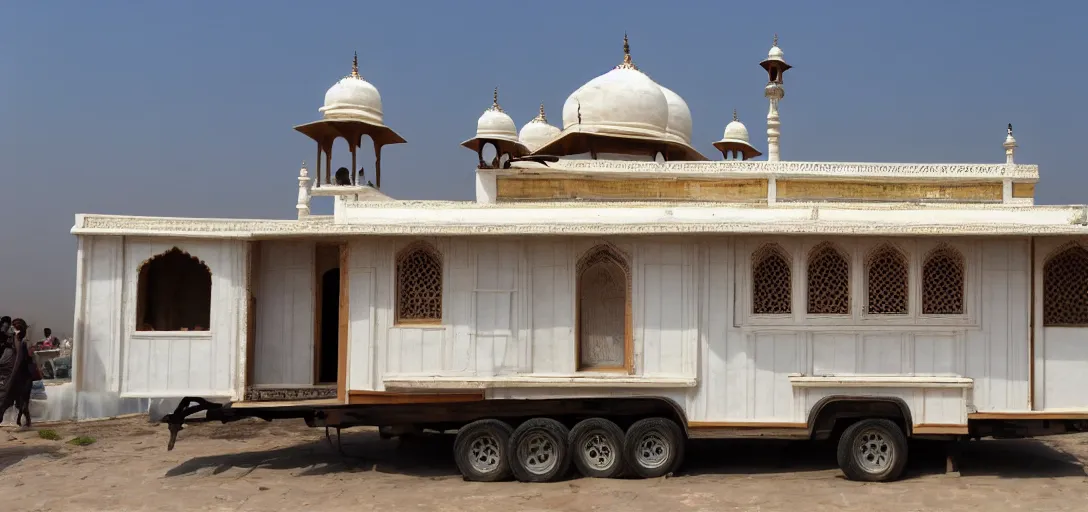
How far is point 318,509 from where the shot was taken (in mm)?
7562

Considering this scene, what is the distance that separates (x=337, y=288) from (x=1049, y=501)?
7.41 metres

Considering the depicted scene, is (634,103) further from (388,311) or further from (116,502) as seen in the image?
(116,502)

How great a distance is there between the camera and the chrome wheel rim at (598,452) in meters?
8.44

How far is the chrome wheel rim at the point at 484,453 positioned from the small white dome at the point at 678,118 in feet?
30.7

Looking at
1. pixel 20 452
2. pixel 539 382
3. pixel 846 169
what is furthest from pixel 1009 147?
pixel 20 452

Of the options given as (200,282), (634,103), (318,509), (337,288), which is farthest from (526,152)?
(318,509)

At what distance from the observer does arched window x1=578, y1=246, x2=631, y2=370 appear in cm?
882

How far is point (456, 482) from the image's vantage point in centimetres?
849

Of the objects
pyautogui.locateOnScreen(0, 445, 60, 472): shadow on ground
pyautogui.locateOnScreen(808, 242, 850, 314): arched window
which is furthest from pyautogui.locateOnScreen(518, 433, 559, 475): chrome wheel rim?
pyautogui.locateOnScreen(0, 445, 60, 472): shadow on ground

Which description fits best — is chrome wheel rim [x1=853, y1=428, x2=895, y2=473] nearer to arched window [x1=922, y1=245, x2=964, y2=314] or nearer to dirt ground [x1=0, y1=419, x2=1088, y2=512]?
dirt ground [x1=0, y1=419, x2=1088, y2=512]

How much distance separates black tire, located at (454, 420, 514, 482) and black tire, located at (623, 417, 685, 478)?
1196 millimetres

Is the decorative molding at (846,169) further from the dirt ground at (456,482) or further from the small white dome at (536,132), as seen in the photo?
the small white dome at (536,132)

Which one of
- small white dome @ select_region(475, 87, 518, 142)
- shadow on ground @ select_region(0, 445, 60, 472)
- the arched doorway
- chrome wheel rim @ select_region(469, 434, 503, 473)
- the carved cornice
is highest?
small white dome @ select_region(475, 87, 518, 142)

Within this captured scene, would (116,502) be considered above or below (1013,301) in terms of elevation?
below
